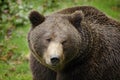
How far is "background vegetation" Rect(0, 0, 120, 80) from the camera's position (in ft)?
27.6

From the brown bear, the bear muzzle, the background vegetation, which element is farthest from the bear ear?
the background vegetation

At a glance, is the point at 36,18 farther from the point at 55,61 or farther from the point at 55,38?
the point at 55,61

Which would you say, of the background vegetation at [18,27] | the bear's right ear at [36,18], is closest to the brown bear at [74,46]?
the bear's right ear at [36,18]

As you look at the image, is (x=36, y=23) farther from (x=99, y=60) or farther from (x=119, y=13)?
(x=119, y=13)

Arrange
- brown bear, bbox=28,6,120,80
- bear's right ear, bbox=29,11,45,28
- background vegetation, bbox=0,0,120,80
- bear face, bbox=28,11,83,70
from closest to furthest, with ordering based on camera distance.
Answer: bear face, bbox=28,11,83,70, brown bear, bbox=28,6,120,80, bear's right ear, bbox=29,11,45,28, background vegetation, bbox=0,0,120,80

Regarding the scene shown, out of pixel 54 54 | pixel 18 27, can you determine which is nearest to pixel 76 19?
pixel 54 54

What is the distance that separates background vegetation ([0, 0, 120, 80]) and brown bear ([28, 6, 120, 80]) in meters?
1.94

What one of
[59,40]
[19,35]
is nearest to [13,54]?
[19,35]

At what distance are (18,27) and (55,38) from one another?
526 centimetres

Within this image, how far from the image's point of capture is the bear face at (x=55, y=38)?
5449mm

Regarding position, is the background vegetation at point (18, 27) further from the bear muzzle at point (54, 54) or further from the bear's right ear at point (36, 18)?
the bear muzzle at point (54, 54)

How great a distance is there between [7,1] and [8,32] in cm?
100

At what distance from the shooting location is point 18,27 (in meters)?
10.7

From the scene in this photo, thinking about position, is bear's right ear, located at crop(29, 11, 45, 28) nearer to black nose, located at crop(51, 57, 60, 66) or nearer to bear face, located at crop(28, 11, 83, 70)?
bear face, located at crop(28, 11, 83, 70)
